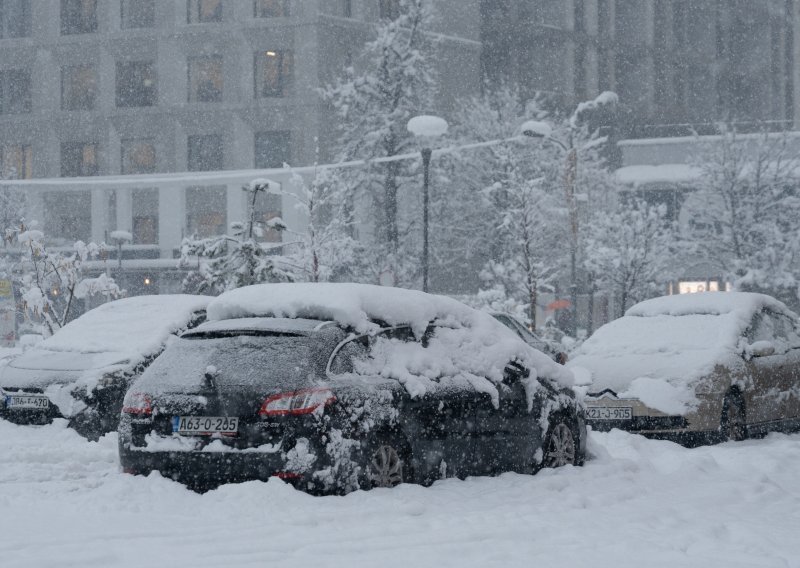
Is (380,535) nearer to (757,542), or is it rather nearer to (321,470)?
(321,470)

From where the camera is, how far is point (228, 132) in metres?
54.3

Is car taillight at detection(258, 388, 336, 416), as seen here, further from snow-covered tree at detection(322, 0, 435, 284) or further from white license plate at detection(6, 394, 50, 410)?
snow-covered tree at detection(322, 0, 435, 284)

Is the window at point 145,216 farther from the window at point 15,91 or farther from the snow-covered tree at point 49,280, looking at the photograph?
the snow-covered tree at point 49,280

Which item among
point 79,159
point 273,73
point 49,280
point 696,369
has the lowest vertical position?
point 696,369

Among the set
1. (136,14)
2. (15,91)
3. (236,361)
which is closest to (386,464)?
(236,361)

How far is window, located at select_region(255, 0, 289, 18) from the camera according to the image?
54406 millimetres

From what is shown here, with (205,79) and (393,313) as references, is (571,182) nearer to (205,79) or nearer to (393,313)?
(393,313)

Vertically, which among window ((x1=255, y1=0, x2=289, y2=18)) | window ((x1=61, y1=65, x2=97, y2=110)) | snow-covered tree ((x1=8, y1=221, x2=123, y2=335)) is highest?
window ((x1=255, y1=0, x2=289, y2=18))

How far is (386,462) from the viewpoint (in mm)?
7953

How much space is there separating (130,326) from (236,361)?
507 centimetres

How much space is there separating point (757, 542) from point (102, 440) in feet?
20.0

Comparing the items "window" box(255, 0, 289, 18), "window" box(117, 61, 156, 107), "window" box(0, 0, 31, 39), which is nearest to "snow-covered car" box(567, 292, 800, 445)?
"window" box(255, 0, 289, 18)

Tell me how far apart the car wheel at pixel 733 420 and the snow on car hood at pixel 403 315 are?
3083mm

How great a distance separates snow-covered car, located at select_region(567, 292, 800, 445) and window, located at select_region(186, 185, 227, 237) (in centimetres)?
4225
